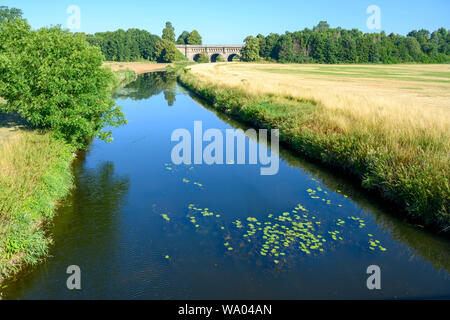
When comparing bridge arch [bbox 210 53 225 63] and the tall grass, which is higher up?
bridge arch [bbox 210 53 225 63]

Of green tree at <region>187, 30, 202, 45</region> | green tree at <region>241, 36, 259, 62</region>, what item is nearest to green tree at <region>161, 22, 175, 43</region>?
green tree at <region>187, 30, 202, 45</region>

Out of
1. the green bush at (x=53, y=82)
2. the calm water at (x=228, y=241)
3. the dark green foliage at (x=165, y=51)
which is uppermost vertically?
the dark green foliage at (x=165, y=51)

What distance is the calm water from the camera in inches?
296

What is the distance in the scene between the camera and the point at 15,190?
9.23 metres

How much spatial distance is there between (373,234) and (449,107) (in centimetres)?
2206

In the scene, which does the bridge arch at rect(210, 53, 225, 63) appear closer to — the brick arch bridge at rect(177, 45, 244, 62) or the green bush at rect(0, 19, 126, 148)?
the brick arch bridge at rect(177, 45, 244, 62)

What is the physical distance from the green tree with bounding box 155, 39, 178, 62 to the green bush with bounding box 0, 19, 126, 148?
116907 mm

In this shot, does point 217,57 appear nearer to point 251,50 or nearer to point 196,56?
point 196,56

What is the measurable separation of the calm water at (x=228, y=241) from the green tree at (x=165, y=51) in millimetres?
119867

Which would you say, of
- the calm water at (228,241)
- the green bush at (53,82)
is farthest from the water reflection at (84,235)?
the green bush at (53,82)

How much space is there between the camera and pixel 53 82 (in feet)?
44.4

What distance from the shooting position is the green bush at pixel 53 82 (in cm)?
1374

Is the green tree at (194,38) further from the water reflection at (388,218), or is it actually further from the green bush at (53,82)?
the water reflection at (388,218)

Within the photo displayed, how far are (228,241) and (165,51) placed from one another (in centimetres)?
12900
